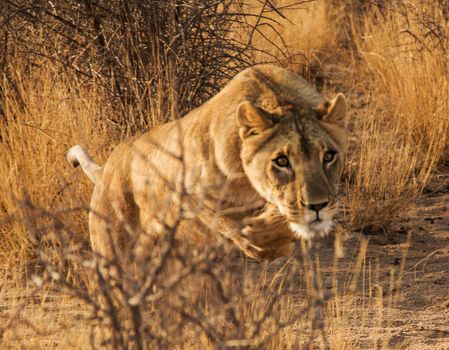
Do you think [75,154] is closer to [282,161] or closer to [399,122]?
[282,161]

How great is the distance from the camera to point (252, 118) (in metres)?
4.05

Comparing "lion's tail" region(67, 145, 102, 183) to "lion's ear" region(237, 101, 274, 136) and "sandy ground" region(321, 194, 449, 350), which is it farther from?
"sandy ground" region(321, 194, 449, 350)

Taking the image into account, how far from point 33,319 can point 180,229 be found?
0.94 m

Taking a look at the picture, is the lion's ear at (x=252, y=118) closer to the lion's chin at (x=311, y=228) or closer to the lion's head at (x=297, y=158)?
the lion's head at (x=297, y=158)

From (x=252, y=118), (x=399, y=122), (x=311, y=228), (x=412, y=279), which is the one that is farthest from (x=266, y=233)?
(x=399, y=122)

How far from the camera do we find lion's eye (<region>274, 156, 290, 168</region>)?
4000 millimetres

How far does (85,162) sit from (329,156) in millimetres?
1679

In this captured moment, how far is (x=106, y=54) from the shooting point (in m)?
6.52

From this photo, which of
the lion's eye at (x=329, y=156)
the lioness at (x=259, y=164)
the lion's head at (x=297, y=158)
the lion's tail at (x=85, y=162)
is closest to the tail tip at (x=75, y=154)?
the lion's tail at (x=85, y=162)

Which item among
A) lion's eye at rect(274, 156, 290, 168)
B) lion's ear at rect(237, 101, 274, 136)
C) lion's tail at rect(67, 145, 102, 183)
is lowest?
lion's eye at rect(274, 156, 290, 168)

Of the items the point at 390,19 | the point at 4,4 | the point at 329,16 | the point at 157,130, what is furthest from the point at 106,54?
the point at 329,16

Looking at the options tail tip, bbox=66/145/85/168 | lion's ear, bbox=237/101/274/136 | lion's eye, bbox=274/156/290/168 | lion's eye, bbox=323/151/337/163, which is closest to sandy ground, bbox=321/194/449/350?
lion's eye, bbox=323/151/337/163

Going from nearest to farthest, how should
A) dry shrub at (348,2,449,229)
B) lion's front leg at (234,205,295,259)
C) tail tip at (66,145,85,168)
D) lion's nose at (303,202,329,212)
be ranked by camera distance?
lion's nose at (303,202,329,212) → lion's front leg at (234,205,295,259) → tail tip at (66,145,85,168) → dry shrub at (348,2,449,229)

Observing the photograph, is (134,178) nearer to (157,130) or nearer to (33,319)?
(157,130)
